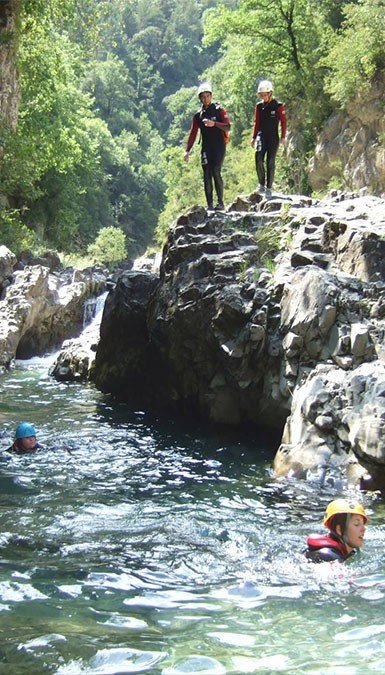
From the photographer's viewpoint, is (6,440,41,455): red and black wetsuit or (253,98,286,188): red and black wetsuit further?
(253,98,286,188): red and black wetsuit

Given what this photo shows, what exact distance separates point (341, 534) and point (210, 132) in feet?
29.0

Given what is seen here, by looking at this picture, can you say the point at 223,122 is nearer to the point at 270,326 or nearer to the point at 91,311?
the point at 270,326

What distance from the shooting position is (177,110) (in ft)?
315

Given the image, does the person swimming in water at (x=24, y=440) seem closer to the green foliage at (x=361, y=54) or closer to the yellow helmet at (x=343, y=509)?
the yellow helmet at (x=343, y=509)

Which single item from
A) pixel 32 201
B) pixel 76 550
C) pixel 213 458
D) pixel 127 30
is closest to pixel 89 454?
pixel 213 458

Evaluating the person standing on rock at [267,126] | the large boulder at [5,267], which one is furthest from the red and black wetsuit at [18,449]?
the large boulder at [5,267]

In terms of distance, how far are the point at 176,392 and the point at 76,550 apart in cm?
681

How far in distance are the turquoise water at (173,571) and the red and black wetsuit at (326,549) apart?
3.4 inches

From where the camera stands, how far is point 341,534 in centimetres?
573

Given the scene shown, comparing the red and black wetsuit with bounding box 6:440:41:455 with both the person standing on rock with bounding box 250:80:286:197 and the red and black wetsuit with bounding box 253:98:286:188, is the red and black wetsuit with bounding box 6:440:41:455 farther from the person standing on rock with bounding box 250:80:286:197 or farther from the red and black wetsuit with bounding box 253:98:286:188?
the red and black wetsuit with bounding box 253:98:286:188

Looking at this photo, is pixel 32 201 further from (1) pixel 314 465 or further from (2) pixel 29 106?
(1) pixel 314 465

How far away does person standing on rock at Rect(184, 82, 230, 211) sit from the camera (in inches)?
494

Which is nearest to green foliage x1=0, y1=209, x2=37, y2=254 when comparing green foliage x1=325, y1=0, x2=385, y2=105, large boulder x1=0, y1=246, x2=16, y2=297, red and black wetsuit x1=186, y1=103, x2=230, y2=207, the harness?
large boulder x1=0, y1=246, x2=16, y2=297

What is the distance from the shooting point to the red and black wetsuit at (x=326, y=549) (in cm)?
564
